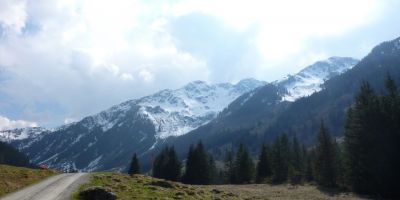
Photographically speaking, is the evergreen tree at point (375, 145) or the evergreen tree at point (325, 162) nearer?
the evergreen tree at point (375, 145)

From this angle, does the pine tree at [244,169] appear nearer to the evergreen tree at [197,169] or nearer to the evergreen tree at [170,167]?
the evergreen tree at [197,169]

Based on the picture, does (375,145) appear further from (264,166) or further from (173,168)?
(173,168)

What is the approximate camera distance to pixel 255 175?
418 ft

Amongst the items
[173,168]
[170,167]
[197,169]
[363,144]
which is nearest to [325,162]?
[363,144]

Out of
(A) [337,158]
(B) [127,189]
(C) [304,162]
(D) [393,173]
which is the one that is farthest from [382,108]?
(C) [304,162]

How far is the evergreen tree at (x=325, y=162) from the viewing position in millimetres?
86750

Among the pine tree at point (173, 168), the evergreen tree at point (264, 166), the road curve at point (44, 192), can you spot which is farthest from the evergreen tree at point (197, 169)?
the road curve at point (44, 192)

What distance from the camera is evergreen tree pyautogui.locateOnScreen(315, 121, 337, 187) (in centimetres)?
8675

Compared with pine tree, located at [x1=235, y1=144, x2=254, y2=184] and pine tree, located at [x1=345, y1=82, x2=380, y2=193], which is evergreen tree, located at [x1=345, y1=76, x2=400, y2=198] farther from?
pine tree, located at [x1=235, y1=144, x2=254, y2=184]

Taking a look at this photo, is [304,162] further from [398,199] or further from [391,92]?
[398,199]

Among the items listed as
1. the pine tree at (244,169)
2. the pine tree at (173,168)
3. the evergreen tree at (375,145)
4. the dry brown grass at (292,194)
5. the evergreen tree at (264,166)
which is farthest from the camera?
the pine tree at (244,169)

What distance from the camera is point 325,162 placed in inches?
3460

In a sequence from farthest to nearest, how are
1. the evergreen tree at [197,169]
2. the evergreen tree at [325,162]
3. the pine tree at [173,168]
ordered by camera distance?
1. the pine tree at [173,168]
2. the evergreen tree at [197,169]
3. the evergreen tree at [325,162]

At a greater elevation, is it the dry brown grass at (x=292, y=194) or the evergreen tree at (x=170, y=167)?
the evergreen tree at (x=170, y=167)
